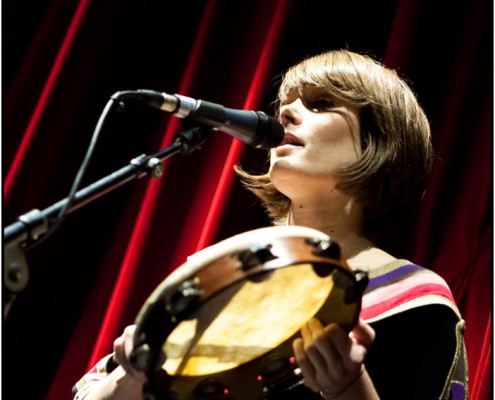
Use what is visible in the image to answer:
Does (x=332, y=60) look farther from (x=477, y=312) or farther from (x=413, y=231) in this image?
(x=477, y=312)

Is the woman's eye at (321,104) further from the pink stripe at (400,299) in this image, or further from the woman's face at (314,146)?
the pink stripe at (400,299)

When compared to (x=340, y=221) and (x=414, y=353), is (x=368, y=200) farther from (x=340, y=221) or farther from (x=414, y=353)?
(x=414, y=353)

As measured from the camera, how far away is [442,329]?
1137mm

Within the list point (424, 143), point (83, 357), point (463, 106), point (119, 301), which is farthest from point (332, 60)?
point (83, 357)

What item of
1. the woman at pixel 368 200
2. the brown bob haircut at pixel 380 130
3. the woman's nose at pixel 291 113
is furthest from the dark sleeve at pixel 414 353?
the woman's nose at pixel 291 113

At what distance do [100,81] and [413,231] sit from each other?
1.01m

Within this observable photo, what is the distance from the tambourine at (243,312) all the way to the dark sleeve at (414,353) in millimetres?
176

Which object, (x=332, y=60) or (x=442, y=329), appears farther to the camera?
(x=332, y=60)

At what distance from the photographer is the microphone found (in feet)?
3.18

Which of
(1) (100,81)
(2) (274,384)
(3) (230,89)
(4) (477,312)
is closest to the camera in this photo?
(2) (274,384)

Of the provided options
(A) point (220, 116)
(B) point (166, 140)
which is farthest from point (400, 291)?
(B) point (166, 140)

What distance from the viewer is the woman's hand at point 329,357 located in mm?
913

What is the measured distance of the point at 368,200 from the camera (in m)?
1.33

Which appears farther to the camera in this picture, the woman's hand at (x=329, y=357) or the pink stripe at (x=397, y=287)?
the pink stripe at (x=397, y=287)
